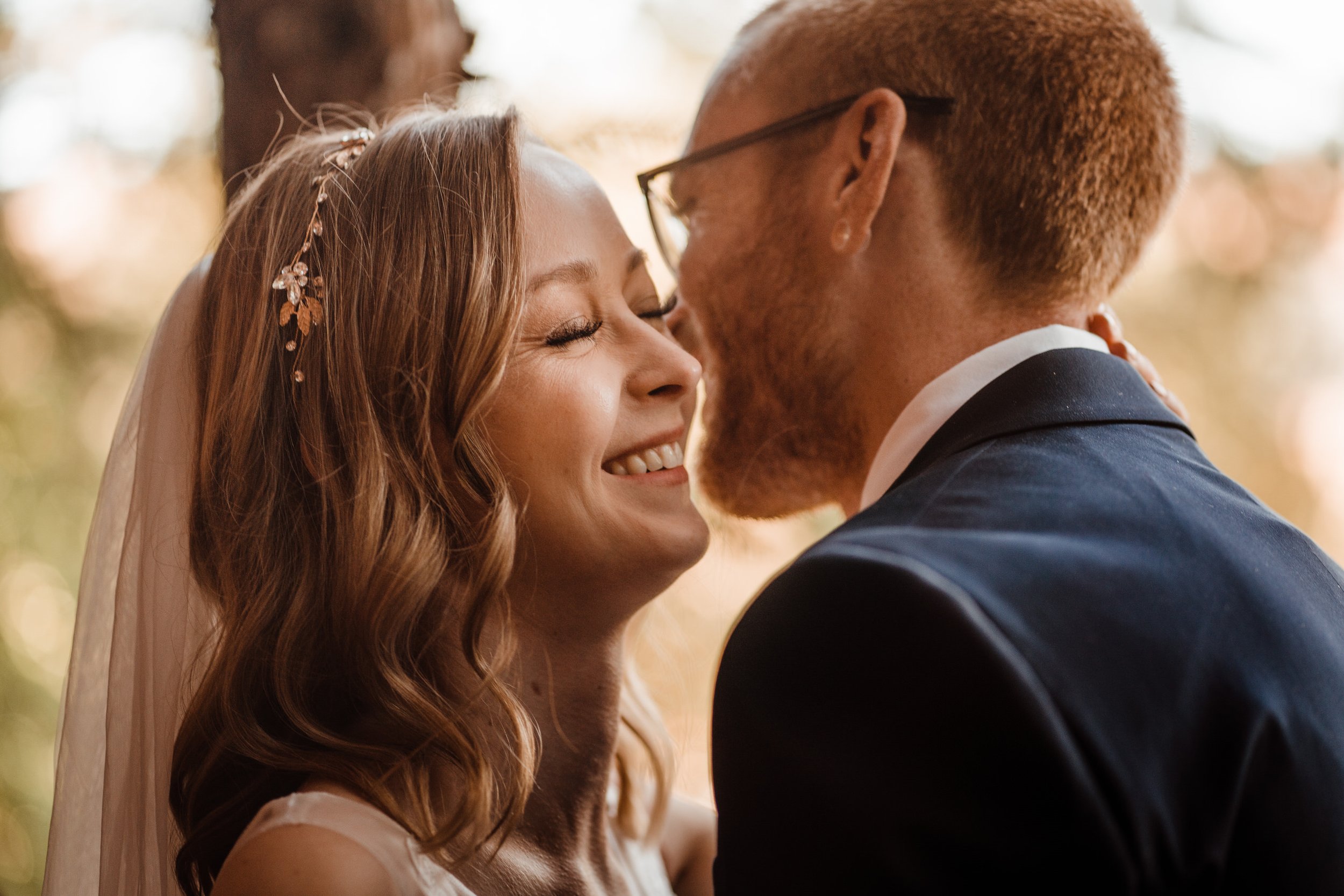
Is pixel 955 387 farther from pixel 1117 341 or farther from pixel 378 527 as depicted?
pixel 378 527

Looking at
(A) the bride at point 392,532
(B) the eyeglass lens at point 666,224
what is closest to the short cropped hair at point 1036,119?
(B) the eyeglass lens at point 666,224

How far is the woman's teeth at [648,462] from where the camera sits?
1.61 m

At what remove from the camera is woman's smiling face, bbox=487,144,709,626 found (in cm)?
154

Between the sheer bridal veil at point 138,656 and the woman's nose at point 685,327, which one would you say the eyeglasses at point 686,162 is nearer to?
the woman's nose at point 685,327

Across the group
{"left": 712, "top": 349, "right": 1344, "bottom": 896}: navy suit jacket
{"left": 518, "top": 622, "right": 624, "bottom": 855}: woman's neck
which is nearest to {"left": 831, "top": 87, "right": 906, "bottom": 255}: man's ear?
{"left": 712, "top": 349, "right": 1344, "bottom": 896}: navy suit jacket

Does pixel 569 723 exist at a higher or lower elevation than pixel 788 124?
lower

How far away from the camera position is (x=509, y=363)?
5.04 feet

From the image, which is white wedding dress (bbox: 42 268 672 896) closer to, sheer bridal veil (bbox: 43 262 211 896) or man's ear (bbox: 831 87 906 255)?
sheer bridal veil (bbox: 43 262 211 896)

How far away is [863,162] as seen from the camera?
1.76 meters

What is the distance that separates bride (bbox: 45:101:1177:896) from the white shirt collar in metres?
0.32

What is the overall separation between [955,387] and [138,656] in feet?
4.34

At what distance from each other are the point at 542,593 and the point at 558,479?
7.5 inches

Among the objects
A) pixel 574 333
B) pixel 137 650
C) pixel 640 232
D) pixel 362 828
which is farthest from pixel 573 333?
pixel 640 232

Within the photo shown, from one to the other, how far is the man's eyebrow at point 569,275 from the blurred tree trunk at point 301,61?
2.21ft
